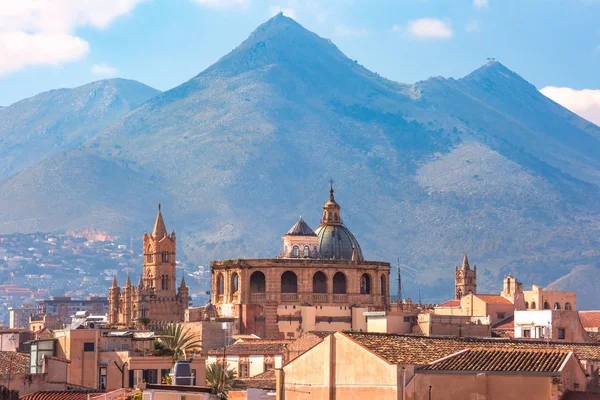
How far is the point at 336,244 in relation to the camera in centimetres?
15412

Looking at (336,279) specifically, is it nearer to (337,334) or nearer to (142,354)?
(142,354)

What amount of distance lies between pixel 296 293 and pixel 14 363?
268 ft

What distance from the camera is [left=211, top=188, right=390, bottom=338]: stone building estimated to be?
14075 cm

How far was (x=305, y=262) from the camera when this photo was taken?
5674 inches

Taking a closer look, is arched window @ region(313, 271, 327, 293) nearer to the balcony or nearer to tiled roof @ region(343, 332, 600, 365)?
the balcony

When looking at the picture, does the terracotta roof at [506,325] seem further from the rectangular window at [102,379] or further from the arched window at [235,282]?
the rectangular window at [102,379]

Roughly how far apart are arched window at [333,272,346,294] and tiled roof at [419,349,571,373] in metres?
100

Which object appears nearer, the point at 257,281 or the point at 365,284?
the point at 257,281

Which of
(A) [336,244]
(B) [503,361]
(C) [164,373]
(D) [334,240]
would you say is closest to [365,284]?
(A) [336,244]

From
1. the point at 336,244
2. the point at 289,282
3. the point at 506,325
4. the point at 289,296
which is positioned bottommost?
the point at 506,325

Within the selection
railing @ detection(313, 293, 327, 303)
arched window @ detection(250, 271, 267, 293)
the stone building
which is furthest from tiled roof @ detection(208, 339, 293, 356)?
arched window @ detection(250, 271, 267, 293)

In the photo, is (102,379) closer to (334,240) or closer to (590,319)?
(334,240)

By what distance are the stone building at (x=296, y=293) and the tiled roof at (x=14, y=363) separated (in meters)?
72.1

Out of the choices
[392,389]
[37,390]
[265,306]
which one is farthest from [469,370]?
[265,306]
